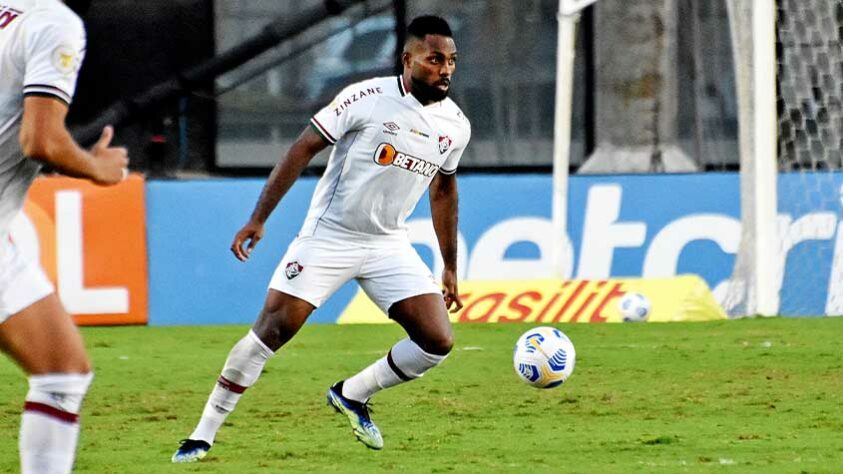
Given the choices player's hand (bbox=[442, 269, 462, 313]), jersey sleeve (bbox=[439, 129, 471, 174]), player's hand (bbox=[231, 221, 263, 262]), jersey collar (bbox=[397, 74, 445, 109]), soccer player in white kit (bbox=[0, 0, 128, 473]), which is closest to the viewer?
soccer player in white kit (bbox=[0, 0, 128, 473])

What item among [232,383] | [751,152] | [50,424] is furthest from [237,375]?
[751,152]

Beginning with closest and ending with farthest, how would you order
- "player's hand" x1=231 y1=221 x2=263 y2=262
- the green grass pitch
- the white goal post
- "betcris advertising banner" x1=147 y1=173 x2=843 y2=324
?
"player's hand" x1=231 y1=221 x2=263 y2=262 < the green grass pitch < the white goal post < "betcris advertising banner" x1=147 y1=173 x2=843 y2=324

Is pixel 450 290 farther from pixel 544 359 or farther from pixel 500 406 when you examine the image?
pixel 500 406

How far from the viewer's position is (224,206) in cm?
1487

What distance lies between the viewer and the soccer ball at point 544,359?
850cm

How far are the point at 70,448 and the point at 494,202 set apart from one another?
982cm

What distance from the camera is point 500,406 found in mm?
9242

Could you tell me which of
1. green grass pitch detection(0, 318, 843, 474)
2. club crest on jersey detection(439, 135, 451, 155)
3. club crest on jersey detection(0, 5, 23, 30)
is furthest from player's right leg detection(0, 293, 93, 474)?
club crest on jersey detection(439, 135, 451, 155)

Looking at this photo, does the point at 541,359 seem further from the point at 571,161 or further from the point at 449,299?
the point at 571,161

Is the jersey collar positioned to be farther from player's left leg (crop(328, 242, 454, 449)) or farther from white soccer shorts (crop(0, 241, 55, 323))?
white soccer shorts (crop(0, 241, 55, 323))

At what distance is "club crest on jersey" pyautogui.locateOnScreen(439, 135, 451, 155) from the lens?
7844 millimetres

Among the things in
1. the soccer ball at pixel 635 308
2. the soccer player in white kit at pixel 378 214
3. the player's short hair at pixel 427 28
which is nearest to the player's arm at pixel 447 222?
the soccer player in white kit at pixel 378 214

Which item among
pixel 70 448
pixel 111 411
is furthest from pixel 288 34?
pixel 70 448

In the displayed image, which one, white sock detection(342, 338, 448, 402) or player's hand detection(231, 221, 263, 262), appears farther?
white sock detection(342, 338, 448, 402)
